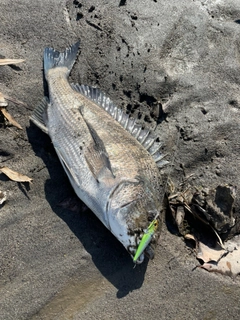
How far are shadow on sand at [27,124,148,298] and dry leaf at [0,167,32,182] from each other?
0.87ft

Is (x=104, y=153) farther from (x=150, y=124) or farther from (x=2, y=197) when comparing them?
(x=2, y=197)

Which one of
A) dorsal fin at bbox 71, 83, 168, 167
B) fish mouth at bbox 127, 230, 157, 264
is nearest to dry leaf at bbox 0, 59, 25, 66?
dorsal fin at bbox 71, 83, 168, 167

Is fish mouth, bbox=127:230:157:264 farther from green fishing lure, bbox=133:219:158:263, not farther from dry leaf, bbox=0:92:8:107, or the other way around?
dry leaf, bbox=0:92:8:107

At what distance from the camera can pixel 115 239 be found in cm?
435

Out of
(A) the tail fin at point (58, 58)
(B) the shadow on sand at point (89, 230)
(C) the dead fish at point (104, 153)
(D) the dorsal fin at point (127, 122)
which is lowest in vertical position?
(B) the shadow on sand at point (89, 230)

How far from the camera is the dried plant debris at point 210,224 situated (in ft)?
14.3

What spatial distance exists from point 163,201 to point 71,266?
4.40 feet

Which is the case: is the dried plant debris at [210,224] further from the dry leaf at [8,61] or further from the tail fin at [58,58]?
the dry leaf at [8,61]

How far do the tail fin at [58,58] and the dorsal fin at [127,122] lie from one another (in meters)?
0.35

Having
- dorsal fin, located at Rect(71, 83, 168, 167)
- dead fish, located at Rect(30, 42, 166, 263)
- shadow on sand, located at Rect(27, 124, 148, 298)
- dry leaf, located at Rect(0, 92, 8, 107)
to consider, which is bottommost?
shadow on sand, located at Rect(27, 124, 148, 298)

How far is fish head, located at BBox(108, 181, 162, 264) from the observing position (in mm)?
3871

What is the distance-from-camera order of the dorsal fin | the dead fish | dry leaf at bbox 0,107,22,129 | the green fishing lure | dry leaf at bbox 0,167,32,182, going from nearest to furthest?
the green fishing lure → the dead fish → dry leaf at bbox 0,167,32,182 → the dorsal fin → dry leaf at bbox 0,107,22,129

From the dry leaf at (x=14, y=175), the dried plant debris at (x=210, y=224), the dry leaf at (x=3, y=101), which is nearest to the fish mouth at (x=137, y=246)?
the dried plant debris at (x=210, y=224)

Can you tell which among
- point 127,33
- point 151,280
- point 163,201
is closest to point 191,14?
point 127,33
